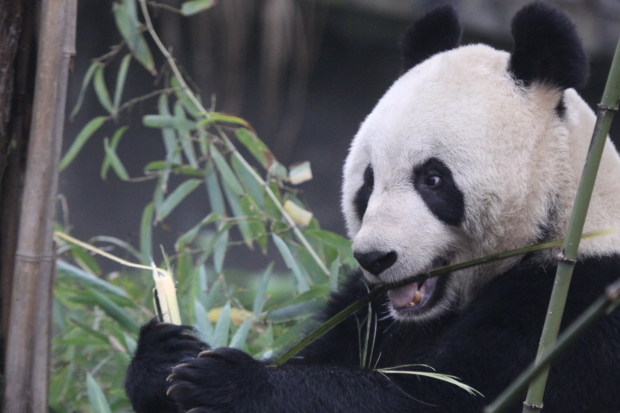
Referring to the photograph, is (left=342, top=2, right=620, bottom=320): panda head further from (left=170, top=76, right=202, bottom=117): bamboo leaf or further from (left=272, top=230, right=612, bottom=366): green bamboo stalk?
(left=170, top=76, right=202, bottom=117): bamboo leaf

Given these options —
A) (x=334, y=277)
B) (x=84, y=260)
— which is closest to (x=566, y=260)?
(x=334, y=277)

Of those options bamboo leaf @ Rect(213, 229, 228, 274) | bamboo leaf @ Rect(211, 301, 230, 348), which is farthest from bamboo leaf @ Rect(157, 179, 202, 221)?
bamboo leaf @ Rect(211, 301, 230, 348)

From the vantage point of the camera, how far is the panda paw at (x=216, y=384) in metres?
1.55

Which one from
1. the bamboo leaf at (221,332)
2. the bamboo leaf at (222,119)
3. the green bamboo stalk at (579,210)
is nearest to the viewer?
the green bamboo stalk at (579,210)

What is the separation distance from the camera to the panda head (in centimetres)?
170

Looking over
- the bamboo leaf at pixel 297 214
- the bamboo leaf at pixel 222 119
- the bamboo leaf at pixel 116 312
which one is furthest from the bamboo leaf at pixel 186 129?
the bamboo leaf at pixel 116 312

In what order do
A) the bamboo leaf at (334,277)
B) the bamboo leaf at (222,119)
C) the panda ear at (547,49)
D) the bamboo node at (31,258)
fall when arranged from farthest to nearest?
the bamboo leaf at (222,119)
the bamboo leaf at (334,277)
the panda ear at (547,49)
the bamboo node at (31,258)

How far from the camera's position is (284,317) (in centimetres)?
Answer: 253

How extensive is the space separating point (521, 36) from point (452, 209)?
1.55 ft

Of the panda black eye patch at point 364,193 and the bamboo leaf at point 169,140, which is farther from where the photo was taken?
the bamboo leaf at point 169,140

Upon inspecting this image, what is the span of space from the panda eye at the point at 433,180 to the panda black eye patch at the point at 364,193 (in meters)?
0.16

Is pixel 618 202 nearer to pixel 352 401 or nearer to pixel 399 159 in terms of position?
pixel 399 159

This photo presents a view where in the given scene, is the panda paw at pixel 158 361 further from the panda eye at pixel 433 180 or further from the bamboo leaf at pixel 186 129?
the bamboo leaf at pixel 186 129

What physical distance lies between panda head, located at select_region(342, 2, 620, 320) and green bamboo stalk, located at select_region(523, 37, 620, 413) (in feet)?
2.04
